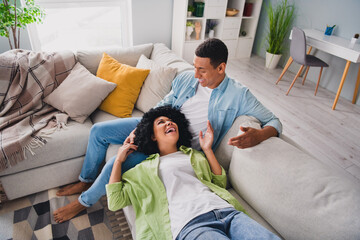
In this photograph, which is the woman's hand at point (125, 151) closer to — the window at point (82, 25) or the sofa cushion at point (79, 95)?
the sofa cushion at point (79, 95)

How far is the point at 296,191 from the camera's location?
1123 mm

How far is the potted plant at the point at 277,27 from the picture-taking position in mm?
3885

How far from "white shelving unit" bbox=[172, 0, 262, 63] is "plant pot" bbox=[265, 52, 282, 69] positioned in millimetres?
555

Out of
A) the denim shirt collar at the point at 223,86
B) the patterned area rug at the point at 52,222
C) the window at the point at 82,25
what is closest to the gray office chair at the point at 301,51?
the denim shirt collar at the point at 223,86

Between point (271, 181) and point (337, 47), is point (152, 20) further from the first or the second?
point (271, 181)

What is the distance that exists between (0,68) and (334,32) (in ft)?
12.7

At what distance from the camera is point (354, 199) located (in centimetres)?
103

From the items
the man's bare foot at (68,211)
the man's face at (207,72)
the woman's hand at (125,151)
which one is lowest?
the man's bare foot at (68,211)

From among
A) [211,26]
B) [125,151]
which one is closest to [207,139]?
[125,151]

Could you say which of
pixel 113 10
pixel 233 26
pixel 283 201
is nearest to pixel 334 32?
pixel 233 26

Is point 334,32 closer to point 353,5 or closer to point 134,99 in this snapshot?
point 353,5

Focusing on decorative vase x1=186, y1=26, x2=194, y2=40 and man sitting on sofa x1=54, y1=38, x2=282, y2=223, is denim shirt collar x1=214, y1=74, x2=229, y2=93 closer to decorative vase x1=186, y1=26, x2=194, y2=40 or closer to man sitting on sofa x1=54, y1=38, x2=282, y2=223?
man sitting on sofa x1=54, y1=38, x2=282, y2=223

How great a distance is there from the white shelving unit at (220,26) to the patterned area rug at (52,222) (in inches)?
109

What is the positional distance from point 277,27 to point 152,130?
11.9 ft
